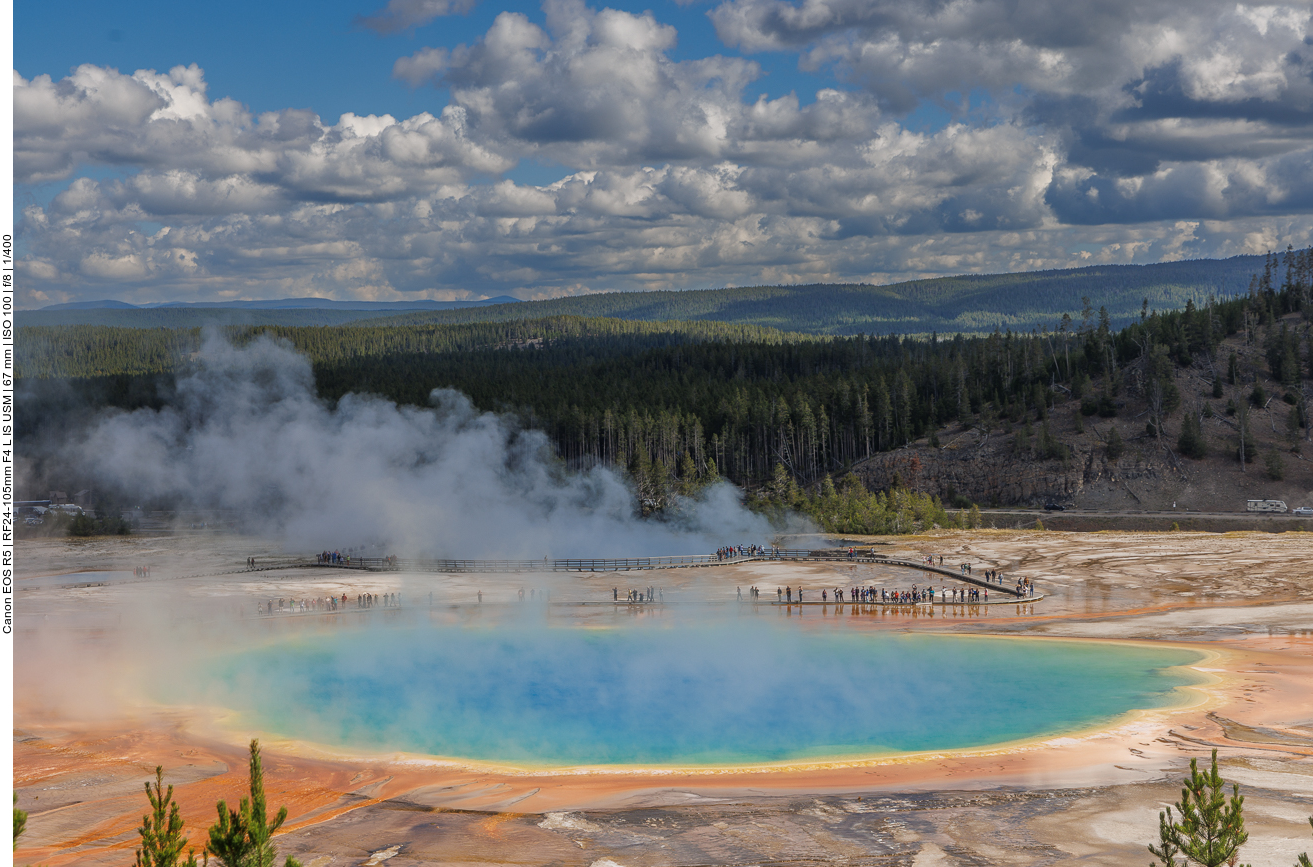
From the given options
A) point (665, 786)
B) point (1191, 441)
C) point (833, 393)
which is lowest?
point (665, 786)

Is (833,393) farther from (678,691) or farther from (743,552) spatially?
(678,691)

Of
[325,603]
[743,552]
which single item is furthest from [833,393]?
[325,603]

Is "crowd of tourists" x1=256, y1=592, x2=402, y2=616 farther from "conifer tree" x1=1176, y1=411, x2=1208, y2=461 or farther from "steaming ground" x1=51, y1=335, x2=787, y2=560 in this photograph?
"conifer tree" x1=1176, y1=411, x2=1208, y2=461

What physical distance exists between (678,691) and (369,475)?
3592cm

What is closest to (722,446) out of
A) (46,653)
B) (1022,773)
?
(46,653)

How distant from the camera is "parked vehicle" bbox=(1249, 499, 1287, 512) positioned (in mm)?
83125

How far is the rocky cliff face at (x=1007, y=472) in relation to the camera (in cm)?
9144

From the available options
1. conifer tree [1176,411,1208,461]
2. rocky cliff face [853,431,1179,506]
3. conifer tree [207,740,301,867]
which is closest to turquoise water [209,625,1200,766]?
conifer tree [207,740,301,867]

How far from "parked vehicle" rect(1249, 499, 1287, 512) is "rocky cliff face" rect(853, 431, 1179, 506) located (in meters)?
7.73

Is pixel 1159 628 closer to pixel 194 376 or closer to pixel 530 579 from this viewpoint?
pixel 530 579

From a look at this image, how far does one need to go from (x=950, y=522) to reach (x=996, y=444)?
2470 cm

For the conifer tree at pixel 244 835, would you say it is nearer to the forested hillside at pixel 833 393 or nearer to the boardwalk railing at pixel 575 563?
→ the boardwalk railing at pixel 575 563

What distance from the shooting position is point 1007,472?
95.6 metres

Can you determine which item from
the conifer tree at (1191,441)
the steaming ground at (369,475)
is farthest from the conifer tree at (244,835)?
the conifer tree at (1191,441)
